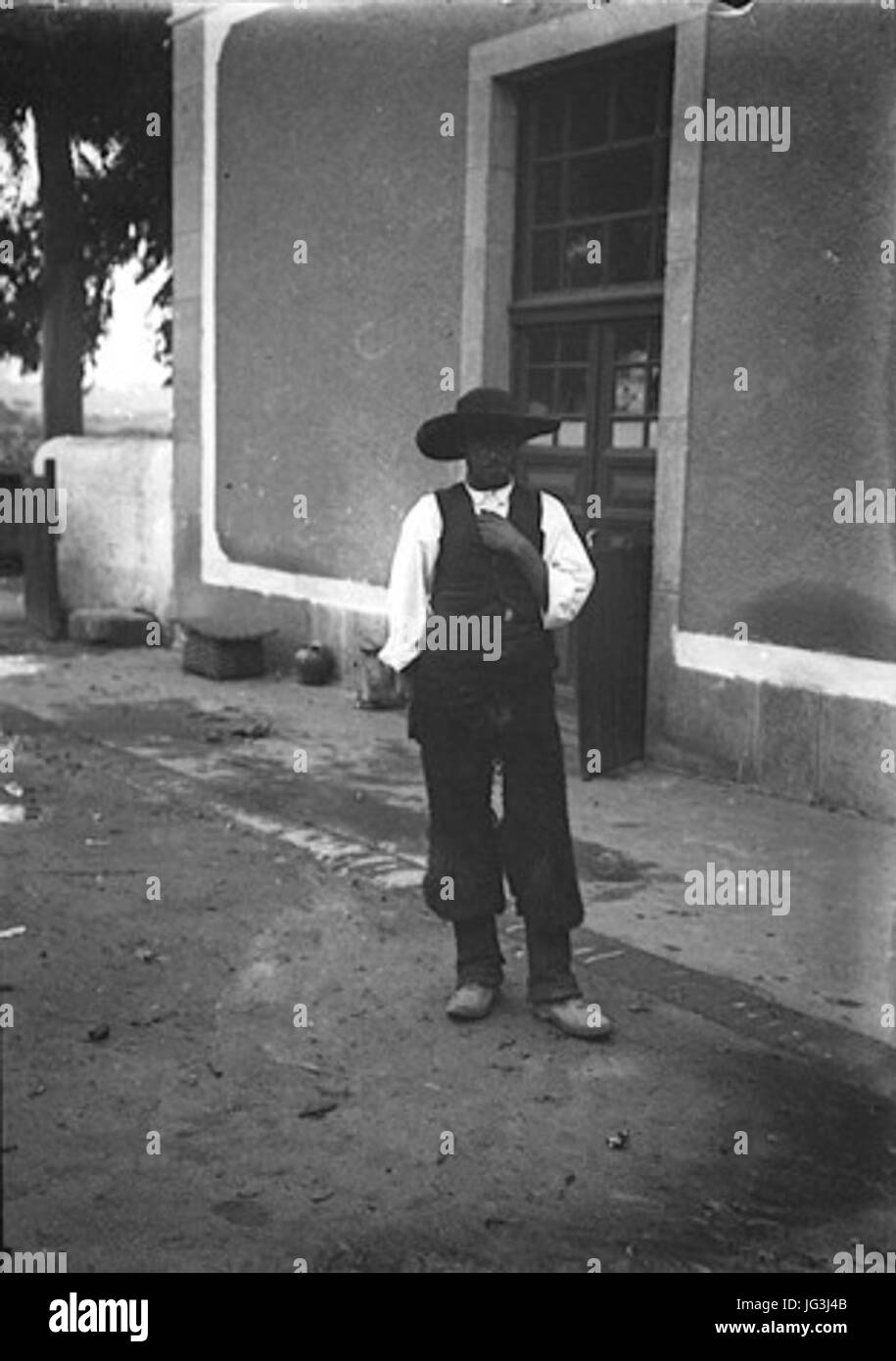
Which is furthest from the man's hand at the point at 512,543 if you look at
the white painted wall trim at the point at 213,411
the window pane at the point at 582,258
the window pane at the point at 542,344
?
the white painted wall trim at the point at 213,411

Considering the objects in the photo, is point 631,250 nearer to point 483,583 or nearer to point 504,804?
point 483,583

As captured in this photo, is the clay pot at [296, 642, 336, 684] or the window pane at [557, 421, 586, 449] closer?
the window pane at [557, 421, 586, 449]

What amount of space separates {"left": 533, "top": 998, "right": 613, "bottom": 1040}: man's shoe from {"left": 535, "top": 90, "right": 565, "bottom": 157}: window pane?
602 cm

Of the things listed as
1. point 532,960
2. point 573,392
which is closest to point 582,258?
point 573,392

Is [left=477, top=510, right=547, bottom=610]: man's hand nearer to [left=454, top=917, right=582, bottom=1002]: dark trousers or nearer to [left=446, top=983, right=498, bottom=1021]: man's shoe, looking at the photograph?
[left=454, top=917, right=582, bottom=1002]: dark trousers

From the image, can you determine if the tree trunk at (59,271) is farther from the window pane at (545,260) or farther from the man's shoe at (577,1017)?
the man's shoe at (577,1017)

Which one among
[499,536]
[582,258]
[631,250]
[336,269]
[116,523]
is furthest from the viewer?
[116,523]

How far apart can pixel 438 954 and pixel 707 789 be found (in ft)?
→ 9.04

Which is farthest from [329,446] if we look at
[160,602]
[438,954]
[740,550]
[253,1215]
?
[253,1215]

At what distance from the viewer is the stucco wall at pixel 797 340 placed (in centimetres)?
649

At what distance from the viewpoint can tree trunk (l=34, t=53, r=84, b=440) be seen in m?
16.4

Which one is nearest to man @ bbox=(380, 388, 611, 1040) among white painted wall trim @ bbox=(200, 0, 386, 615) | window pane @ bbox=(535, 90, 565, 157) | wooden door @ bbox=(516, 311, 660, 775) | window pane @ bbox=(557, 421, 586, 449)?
wooden door @ bbox=(516, 311, 660, 775)

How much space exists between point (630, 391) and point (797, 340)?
5.19ft

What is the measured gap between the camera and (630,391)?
8.29 m
